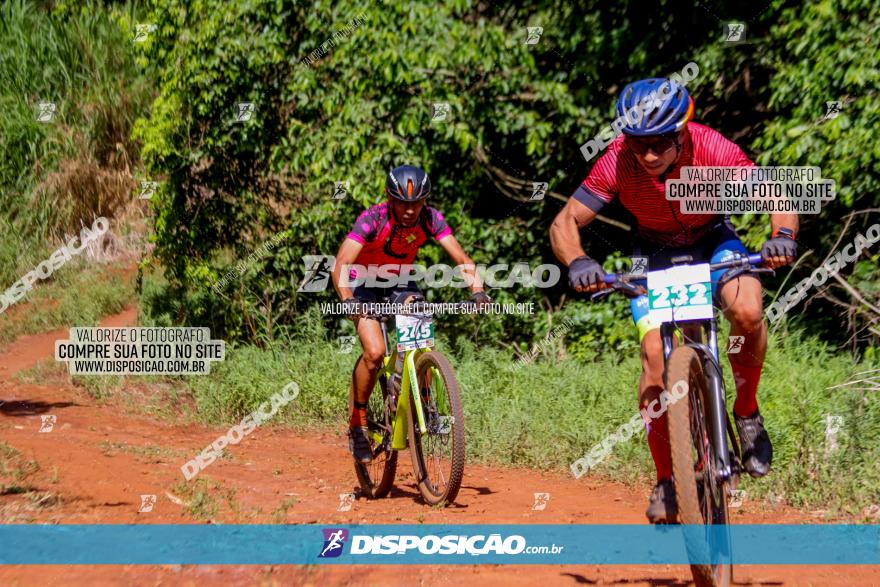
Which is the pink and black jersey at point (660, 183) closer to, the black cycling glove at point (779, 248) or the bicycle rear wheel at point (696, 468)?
the black cycling glove at point (779, 248)

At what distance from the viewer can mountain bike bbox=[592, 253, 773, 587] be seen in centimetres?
402

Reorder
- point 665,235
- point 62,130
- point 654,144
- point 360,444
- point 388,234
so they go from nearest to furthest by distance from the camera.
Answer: point 654,144 < point 665,235 < point 388,234 < point 360,444 < point 62,130

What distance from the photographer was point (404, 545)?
16.7ft

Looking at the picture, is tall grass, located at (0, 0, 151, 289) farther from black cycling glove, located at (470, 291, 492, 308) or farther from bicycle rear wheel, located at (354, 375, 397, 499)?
black cycling glove, located at (470, 291, 492, 308)

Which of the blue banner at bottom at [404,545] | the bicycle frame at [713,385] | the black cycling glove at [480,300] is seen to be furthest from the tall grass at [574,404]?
the bicycle frame at [713,385]

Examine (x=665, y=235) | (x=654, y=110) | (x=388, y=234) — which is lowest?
(x=665, y=235)

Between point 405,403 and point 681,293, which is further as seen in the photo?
point 405,403

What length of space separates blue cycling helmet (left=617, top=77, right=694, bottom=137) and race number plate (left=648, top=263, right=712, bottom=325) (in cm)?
65

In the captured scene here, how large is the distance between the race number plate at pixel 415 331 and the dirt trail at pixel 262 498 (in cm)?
110

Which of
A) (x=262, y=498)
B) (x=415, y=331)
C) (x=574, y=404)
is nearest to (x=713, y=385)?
(x=415, y=331)

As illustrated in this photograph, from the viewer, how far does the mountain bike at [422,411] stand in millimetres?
6164

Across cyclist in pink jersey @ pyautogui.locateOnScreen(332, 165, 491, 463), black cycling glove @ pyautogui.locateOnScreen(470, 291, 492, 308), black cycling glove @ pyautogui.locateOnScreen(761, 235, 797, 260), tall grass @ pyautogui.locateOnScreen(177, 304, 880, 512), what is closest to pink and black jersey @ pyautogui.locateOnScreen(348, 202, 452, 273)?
cyclist in pink jersey @ pyautogui.locateOnScreen(332, 165, 491, 463)

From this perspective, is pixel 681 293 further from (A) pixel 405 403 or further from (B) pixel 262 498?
(B) pixel 262 498

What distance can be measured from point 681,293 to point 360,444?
3.42 meters
